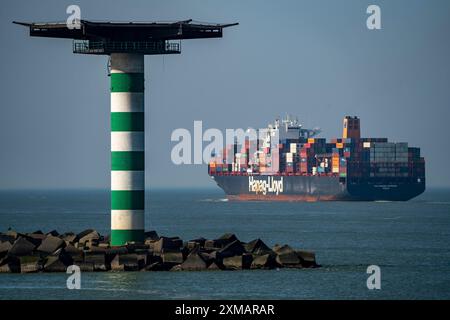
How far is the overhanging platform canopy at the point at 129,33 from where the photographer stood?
51.0m

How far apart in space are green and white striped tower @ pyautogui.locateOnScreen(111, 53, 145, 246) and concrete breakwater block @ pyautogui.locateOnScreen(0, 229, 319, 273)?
4.79 ft

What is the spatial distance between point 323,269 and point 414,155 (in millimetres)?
110162

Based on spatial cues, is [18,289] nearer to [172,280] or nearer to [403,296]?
[172,280]

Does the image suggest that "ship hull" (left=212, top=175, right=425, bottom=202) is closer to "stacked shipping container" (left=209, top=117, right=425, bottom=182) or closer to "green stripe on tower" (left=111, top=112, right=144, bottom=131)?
"stacked shipping container" (left=209, top=117, right=425, bottom=182)

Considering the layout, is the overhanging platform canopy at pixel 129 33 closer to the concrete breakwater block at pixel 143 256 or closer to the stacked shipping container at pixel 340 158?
the concrete breakwater block at pixel 143 256

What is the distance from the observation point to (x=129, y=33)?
51.5 metres

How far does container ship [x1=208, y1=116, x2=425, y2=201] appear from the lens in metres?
158

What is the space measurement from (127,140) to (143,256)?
4669 mm

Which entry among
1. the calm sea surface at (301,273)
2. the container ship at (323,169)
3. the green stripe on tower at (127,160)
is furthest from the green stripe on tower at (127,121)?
the container ship at (323,169)

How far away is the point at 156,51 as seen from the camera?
51781mm

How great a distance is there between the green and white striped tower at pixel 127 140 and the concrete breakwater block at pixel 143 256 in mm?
1459

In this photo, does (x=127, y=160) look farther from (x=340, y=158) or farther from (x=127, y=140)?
(x=340, y=158)

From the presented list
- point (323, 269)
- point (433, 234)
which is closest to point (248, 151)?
point (433, 234)

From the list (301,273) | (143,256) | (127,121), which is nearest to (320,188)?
(301,273)
